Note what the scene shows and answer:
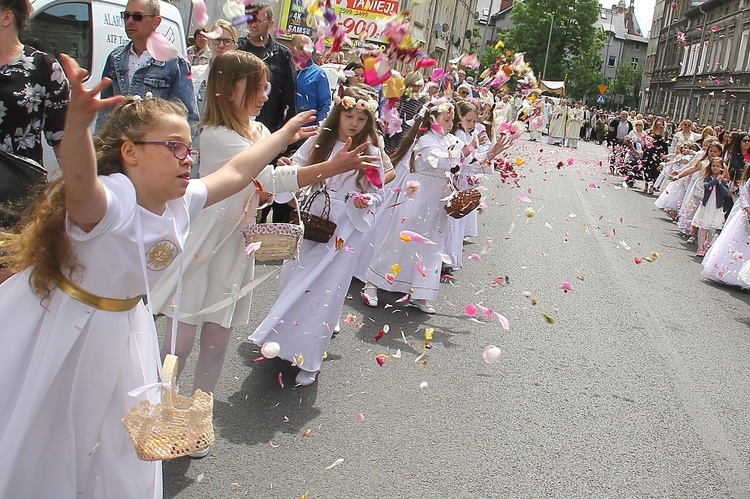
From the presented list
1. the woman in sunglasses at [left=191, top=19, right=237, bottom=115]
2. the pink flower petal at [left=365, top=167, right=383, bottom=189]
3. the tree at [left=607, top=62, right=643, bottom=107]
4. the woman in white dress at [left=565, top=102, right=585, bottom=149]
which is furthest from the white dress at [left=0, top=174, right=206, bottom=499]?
the tree at [left=607, top=62, right=643, bottom=107]

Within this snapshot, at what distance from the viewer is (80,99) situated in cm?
218

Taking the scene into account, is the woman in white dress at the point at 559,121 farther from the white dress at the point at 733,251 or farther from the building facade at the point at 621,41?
the building facade at the point at 621,41

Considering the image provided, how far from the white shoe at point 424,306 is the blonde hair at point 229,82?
3.63 m

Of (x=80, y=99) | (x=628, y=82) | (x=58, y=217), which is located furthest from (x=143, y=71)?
(x=628, y=82)

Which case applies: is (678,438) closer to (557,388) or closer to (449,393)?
(557,388)

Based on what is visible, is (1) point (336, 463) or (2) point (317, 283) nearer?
(1) point (336, 463)

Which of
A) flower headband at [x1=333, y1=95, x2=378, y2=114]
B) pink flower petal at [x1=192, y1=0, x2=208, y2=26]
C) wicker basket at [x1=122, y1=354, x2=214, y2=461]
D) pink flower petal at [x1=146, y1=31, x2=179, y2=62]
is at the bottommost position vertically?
wicker basket at [x1=122, y1=354, x2=214, y2=461]

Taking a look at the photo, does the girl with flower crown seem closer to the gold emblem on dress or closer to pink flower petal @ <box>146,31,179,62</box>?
pink flower petal @ <box>146,31,179,62</box>

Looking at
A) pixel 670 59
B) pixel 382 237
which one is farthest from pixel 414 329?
pixel 670 59

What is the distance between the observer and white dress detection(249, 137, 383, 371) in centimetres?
527

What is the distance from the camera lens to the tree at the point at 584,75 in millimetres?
90562

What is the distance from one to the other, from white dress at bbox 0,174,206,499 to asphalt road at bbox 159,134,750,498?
3.30ft

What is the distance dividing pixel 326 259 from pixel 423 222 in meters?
2.65

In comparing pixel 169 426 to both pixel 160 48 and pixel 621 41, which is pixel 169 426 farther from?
pixel 621 41
